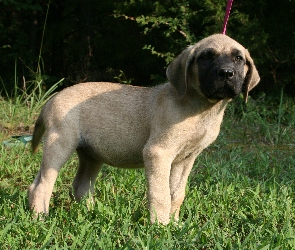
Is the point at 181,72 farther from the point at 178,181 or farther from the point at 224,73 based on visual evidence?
the point at 178,181

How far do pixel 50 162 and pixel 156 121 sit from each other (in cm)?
100

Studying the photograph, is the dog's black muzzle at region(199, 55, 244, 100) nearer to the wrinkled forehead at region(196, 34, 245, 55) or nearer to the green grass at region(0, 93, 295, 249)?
the wrinkled forehead at region(196, 34, 245, 55)

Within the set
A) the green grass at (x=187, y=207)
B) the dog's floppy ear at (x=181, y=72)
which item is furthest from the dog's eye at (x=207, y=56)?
the green grass at (x=187, y=207)

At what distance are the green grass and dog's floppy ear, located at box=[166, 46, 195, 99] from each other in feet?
3.44

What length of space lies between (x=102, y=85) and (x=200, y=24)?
4.91m

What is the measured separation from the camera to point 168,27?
31.9 ft

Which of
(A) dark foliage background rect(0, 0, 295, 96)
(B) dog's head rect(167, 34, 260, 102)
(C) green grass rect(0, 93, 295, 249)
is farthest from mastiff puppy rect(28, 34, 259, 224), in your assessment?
(A) dark foliage background rect(0, 0, 295, 96)

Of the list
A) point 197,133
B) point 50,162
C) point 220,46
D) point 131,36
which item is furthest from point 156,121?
point 131,36

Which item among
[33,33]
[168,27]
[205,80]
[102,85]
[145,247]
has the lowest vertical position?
[33,33]

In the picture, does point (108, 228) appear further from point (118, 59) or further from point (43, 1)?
point (43, 1)

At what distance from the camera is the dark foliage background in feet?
30.2

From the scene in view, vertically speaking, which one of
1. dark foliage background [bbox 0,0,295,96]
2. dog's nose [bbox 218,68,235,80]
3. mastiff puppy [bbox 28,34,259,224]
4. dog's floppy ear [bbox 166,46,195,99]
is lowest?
dark foliage background [bbox 0,0,295,96]

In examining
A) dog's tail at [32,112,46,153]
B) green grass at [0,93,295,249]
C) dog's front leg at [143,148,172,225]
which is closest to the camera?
green grass at [0,93,295,249]

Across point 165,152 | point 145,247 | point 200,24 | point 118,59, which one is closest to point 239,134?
point 200,24
